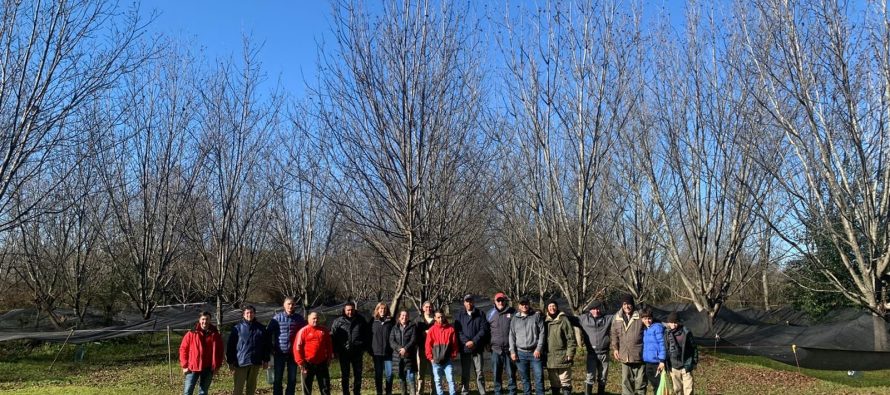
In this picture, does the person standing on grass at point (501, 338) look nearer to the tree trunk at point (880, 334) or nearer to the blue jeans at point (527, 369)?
the blue jeans at point (527, 369)

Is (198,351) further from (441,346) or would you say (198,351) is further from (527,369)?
(527,369)

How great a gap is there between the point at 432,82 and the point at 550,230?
5.40 m

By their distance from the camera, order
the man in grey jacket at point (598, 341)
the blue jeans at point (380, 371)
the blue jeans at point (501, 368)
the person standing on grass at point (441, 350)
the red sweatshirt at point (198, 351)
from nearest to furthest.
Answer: the red sweatshirt at point (198, 351) < the person standing on grass at point (441, 350) < the blue jeans at point (501, 368) < the blue jeans at point (380, 371) < the man in grey jacket at point (598, 341)

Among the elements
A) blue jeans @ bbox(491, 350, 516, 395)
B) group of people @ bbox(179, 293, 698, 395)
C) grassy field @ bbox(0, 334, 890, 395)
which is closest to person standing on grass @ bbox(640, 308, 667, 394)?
group of people @ bbox(179, 293, 698, 395)

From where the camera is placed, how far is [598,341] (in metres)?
9.27

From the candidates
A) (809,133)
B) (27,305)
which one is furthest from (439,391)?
(27,305)

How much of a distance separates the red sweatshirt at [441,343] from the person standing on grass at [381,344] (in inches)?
26.4

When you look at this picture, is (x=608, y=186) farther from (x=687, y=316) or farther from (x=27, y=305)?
(x=27, y=305)

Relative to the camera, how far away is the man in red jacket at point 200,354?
8.02 m

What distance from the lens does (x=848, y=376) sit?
11594 mm

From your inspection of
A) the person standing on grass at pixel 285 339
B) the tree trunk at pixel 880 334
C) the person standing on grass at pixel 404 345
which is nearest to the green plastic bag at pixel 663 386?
the person standing on grass at pixel 404 345

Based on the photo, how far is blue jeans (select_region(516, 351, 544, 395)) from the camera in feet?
27.6

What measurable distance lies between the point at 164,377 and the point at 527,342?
743 centimetres

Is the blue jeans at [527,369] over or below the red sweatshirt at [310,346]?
below
